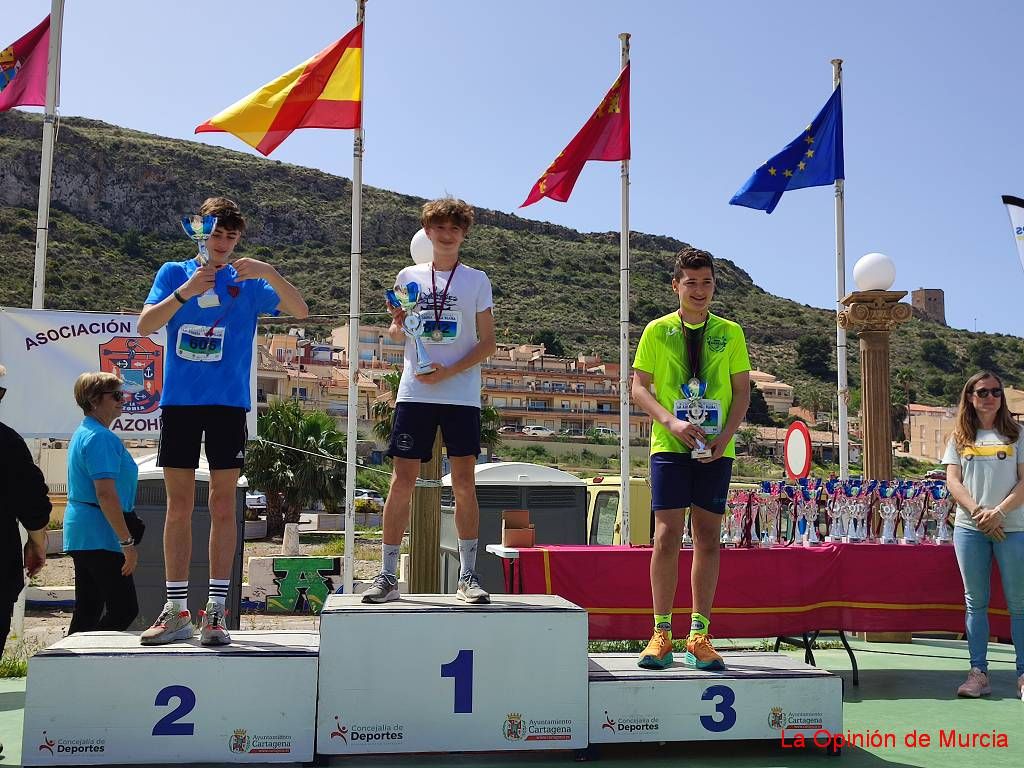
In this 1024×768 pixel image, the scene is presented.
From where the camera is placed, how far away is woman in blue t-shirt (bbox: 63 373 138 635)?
14.0 ft

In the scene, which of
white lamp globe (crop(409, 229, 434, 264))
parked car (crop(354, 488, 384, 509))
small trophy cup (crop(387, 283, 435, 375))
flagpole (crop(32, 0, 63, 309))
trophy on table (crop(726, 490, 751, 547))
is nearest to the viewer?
small trophy cup (crop(387, 283, 435, 375))

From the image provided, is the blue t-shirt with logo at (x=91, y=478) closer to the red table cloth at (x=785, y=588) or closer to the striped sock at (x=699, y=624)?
the red table cloth at (x=785, y=588)

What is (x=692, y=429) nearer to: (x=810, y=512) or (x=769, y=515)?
(x=769, y=515)

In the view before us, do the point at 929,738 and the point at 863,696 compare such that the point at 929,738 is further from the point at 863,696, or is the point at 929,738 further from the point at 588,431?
the point at 588,431

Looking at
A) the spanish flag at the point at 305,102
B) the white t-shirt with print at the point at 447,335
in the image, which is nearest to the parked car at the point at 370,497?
the spanish flag at the point at 305,102

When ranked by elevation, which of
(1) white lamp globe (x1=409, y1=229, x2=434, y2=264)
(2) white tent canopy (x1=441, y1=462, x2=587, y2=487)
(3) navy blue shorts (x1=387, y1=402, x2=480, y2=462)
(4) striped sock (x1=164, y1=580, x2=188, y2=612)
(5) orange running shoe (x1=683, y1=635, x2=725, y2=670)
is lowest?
(5) orange running shoe (x1=683, y1=635, x2=725, y2=670)

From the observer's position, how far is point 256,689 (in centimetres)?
352

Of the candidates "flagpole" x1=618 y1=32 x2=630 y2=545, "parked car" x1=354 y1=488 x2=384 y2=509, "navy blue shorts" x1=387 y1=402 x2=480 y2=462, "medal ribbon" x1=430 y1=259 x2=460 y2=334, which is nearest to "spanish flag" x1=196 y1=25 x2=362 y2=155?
"flagpole" x1=618 y1=32 x2=630 y2=545

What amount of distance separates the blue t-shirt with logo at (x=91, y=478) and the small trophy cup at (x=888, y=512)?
4.16 m

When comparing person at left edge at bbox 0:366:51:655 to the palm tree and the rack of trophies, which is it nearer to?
the rack of trophies

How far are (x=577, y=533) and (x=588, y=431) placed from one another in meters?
75.0

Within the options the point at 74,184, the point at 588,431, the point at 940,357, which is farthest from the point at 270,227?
the point at 940,357

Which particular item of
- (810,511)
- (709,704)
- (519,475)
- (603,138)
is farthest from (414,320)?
(603,138)

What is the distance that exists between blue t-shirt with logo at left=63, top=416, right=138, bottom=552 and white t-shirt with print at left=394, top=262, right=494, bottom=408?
1.38 metres
